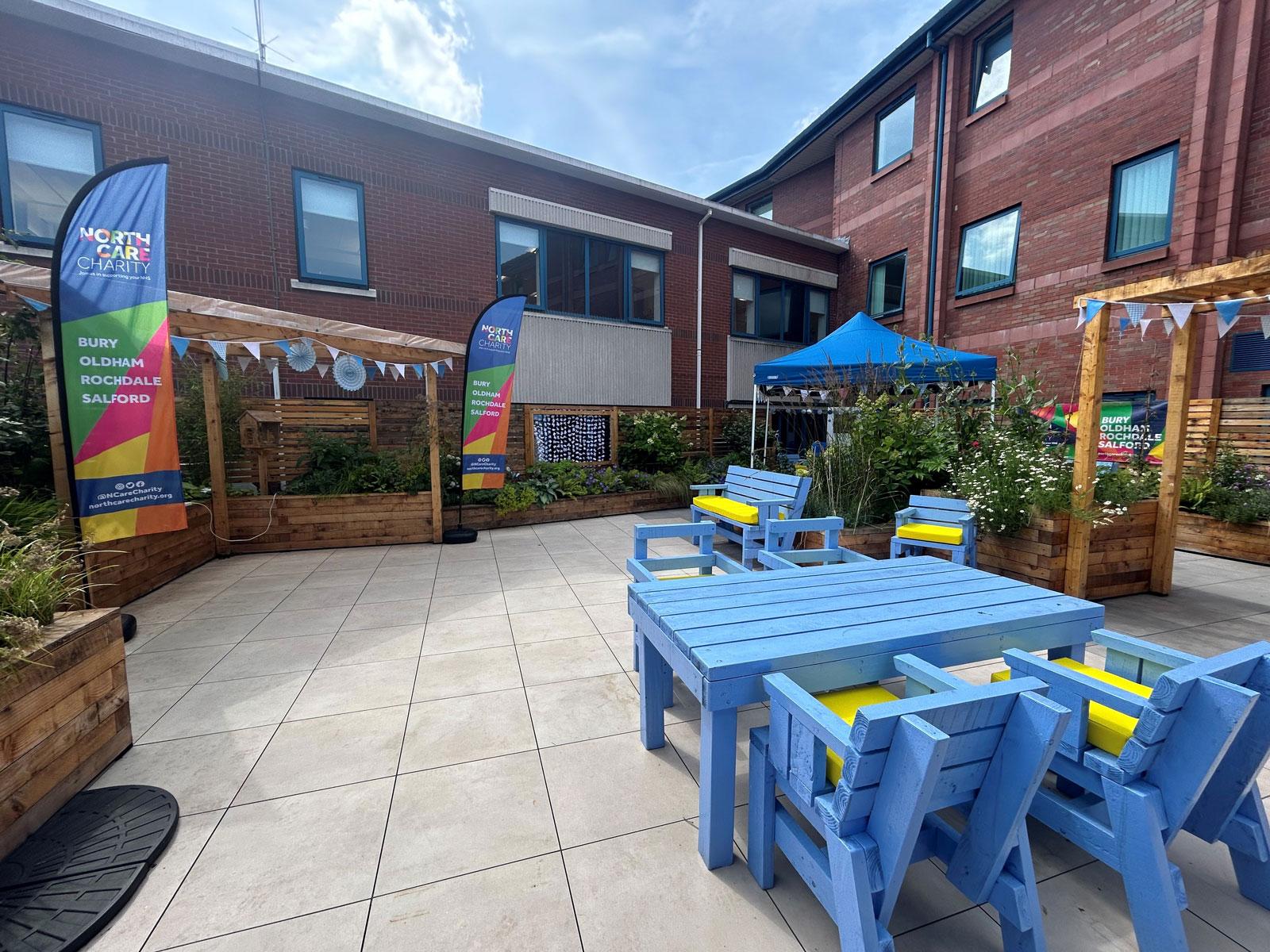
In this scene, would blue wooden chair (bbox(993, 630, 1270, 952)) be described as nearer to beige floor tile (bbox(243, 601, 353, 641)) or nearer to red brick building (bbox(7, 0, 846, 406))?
beige floor tile (bbox(243, 601, 353, 641))

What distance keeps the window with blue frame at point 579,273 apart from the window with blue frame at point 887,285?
5.10 meters

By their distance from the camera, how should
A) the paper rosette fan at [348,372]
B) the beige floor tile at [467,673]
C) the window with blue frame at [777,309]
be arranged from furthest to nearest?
the window with blue frame at [777,309] < the paper rosette fan at [348,372] < the beige floor tile at [467,673]

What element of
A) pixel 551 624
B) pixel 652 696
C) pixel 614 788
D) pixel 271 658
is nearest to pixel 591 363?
pixel 551 624

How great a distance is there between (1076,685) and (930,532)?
286cm

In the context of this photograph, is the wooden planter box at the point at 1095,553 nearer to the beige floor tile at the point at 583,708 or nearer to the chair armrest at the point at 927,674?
the chair armrest at the point at 927,674

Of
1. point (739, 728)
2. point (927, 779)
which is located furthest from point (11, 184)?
point (927, 779)

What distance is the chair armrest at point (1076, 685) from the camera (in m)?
1.32

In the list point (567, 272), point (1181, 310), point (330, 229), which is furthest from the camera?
point (567, 272)

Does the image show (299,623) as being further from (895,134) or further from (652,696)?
(895,134)

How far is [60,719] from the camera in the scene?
1.90 meters

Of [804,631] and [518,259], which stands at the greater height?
[518,259]

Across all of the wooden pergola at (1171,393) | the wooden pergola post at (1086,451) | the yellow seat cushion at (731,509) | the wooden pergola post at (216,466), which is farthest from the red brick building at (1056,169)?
A: the wooden pergola post at (216,466)

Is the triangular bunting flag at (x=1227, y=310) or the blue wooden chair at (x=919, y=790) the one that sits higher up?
the triangular bunting flag at (x=1227, y=310)

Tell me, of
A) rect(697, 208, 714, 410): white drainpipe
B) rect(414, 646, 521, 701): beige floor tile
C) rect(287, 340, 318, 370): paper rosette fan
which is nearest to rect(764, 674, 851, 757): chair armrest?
rect(414, 646, 521, 701): beige floor tile
